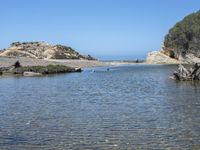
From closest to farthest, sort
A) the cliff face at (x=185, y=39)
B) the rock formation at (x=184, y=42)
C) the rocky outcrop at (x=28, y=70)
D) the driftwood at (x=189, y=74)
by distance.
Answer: the driftwood at (x=189, y=74)
the rocky outcrop at (x=28, y=70)
the rock formation at (x=184, y=42)
the cliff face at (x=185, y=39)

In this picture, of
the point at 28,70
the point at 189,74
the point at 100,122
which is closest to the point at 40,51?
the point at 28,70

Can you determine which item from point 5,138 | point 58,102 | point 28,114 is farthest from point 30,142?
point 58,102

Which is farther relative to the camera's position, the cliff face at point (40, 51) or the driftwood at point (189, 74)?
the cliff face at point (40, 51)

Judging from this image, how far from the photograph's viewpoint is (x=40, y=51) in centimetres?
15138

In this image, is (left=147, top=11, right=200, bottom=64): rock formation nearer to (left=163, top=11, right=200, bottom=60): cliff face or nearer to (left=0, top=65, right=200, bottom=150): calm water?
(left=163, top=11, right=200, bottom=60): cliff face

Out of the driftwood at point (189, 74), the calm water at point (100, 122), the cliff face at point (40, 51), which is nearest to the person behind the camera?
the calm water at point (100, 122)

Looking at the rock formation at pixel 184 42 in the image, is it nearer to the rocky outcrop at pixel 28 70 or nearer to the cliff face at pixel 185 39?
the cliff face at pixel 185 39

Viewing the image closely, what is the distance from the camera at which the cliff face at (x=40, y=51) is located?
145 meters

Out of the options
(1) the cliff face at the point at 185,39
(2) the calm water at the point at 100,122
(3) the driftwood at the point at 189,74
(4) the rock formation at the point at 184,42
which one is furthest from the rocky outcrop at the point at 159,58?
(2) the calm water at the point at 100,122

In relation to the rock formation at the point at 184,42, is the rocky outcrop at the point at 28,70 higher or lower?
lower

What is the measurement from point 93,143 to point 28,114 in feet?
29.5

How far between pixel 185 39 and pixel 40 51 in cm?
4968

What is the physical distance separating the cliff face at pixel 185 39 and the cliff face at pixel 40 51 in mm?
32686

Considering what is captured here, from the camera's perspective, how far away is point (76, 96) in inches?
1495
